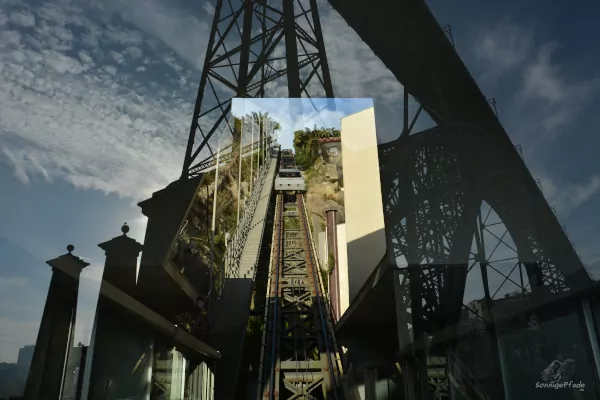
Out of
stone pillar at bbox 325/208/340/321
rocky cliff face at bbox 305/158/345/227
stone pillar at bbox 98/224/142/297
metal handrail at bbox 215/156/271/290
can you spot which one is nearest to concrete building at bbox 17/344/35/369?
stone pillar at bbox 98/224/142/297

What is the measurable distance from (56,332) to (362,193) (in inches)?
78.8

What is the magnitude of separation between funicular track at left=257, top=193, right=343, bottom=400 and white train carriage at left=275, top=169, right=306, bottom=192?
28 centimetres

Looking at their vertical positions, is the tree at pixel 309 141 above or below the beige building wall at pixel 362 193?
above

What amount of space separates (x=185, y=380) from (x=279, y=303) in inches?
102

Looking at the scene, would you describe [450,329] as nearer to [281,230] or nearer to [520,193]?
[520,193]

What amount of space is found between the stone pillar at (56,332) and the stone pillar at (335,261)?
2.37m

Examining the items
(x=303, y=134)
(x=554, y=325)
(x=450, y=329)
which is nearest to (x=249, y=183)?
(x=303, y=134)

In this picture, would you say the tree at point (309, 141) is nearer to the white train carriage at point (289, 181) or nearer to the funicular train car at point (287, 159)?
the funicular train car at point (287, 159)

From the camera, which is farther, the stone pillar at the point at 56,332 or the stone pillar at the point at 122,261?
the stone pillar at the point at 122,261

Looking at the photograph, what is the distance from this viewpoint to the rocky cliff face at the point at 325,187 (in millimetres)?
3508

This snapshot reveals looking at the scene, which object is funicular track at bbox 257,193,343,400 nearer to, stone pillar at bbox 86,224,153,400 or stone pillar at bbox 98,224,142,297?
stone pillar at bbox 86,224,153,400

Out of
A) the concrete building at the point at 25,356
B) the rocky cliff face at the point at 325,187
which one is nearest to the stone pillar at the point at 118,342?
the concrete building at the point at 25,356

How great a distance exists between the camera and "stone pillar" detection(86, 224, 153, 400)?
1.70m

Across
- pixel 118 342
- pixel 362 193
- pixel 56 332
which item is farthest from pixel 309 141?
pixel 56 332
